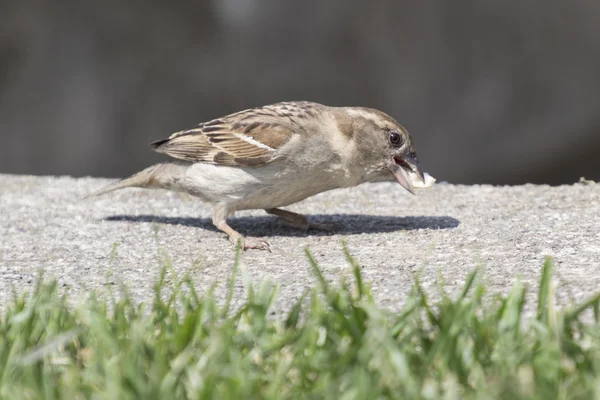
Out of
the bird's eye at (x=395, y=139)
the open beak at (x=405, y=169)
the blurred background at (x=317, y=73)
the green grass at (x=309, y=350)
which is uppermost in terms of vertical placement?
the blurred background at (x=317, y=73)

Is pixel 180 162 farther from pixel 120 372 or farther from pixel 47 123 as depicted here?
pixel 47 123

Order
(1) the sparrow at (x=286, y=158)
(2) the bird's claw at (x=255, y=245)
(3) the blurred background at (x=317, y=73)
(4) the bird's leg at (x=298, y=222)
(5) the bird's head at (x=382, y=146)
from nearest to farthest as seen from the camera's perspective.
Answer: (2) the bird's claw at (x=255, y=245) → (1) the sparrow at (x=286, y=158) → (5) the bird's head at (x=382, y=146) → (4) the bird's leg at (x=298, y=222) → (3) the blurred background at (x=317, y=73)

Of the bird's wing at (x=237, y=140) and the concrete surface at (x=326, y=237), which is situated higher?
the bird's wing at (x=237, y=140)

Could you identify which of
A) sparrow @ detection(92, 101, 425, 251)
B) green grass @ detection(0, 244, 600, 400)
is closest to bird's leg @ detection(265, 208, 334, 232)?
sparrow @ detection(92, 101, 425, 251)

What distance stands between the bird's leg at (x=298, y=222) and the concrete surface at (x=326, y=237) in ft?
0.19

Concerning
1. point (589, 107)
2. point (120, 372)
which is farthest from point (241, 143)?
point (589, 107)

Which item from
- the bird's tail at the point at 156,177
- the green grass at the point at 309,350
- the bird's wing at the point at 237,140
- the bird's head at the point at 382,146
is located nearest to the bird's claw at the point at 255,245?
the bird's wing at the point at 237,140

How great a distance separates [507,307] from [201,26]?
25.2ft

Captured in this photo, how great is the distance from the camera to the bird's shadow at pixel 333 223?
553 cm

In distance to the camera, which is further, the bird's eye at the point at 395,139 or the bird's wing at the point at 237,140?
the bird's eye at the point at 395,139

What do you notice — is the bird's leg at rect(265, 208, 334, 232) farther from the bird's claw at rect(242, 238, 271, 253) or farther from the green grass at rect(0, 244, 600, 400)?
the green grass at rect(0, 244, 600, 400)

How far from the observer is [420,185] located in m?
5.59

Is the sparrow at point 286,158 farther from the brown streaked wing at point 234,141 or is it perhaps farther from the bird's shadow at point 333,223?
the bird's shadow at point 333,223

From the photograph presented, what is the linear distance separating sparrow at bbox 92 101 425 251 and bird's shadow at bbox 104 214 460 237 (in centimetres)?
11
